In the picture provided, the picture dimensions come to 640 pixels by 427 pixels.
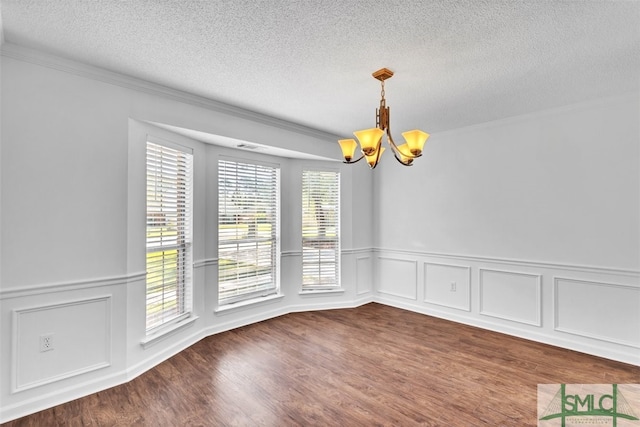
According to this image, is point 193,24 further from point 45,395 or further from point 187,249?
point 45,395

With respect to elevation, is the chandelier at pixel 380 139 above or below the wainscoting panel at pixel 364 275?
above

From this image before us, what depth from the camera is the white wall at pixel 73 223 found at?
2270 millimetres

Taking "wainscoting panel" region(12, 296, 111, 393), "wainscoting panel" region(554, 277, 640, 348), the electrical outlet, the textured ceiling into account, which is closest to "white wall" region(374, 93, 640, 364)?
"wainscoting panel" region(554, 277, 640, 348)

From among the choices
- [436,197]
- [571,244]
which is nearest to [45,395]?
[436,197]

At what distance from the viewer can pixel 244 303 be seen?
422 centimetres

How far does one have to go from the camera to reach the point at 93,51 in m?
2.36

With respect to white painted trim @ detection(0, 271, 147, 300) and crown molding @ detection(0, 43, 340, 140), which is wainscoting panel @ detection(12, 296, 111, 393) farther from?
crown molding @ detection(0, 43, 340, 140)

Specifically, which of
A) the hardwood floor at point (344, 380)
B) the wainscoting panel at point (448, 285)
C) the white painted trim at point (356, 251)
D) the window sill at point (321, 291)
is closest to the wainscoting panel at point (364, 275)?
the white painted trim at point (356, 251)

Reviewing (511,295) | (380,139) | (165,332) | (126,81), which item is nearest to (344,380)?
(165,332)

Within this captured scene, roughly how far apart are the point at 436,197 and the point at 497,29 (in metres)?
2.79

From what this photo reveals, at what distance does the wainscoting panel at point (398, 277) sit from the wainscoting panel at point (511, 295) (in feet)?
3.21

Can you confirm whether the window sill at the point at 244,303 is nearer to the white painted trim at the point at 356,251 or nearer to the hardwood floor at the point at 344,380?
the hardwood floor at the point at 344,380

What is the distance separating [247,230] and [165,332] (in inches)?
61.4

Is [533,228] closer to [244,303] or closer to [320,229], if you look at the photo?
[320,229]
